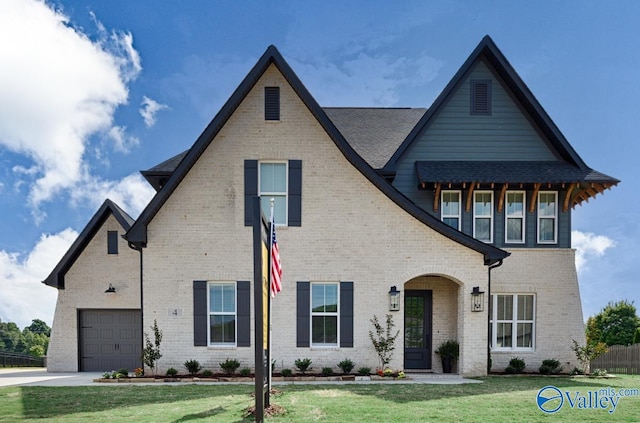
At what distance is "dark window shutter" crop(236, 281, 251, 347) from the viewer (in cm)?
1102

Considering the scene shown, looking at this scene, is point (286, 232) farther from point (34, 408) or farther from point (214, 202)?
point (34, 408)

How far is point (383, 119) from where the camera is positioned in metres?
16.4

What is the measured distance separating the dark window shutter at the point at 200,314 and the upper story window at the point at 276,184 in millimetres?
2933

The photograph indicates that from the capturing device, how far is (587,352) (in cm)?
1221

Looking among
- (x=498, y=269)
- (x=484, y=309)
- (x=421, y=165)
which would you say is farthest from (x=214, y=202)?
(x=498, y=269)

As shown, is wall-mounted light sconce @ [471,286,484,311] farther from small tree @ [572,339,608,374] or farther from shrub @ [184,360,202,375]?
shrub @ [184,360,202,375]

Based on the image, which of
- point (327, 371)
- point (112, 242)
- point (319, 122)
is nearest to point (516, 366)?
point (327, 371)

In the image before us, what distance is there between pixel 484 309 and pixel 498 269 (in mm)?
2226

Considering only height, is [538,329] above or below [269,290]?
below

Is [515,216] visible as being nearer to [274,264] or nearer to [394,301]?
[394,301]

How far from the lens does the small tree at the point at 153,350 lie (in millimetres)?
10805

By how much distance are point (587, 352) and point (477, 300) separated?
4522 millimetres
